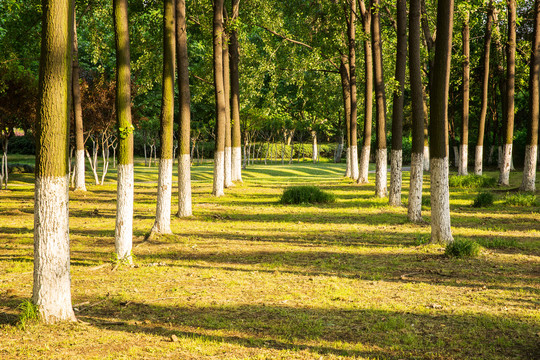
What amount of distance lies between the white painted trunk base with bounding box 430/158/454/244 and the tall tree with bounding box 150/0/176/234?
5.38 meters

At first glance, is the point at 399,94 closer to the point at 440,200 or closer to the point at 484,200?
the point at 484,200

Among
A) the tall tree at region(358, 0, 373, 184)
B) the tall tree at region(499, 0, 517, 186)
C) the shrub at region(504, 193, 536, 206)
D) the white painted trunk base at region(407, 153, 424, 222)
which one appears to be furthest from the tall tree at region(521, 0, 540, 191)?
the white painted trunk base at region(407, 153, 424, 222)

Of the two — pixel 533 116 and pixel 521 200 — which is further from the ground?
pixel 533 116

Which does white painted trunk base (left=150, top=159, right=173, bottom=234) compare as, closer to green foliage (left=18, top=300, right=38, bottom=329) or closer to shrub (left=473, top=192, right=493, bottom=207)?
green foliage (left=18, top=300, right=38, bottom=329)

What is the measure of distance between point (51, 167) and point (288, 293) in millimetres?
3477

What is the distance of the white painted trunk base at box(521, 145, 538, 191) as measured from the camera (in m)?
18.5

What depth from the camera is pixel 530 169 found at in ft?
61.5

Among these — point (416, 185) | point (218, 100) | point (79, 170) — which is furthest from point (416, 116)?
point (79, 170)

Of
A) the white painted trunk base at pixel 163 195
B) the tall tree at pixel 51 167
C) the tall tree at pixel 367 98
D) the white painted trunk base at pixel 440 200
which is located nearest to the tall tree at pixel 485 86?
the tall tree at pixel 367 98

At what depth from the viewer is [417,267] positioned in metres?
8.41

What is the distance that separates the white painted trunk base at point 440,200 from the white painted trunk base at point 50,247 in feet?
22.7

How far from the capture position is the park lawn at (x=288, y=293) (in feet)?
16.2

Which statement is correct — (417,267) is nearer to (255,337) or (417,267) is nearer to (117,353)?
(255,337)

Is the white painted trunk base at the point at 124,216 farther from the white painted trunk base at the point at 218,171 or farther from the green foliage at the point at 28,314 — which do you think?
the white painted trunk base at the point at 218,171
